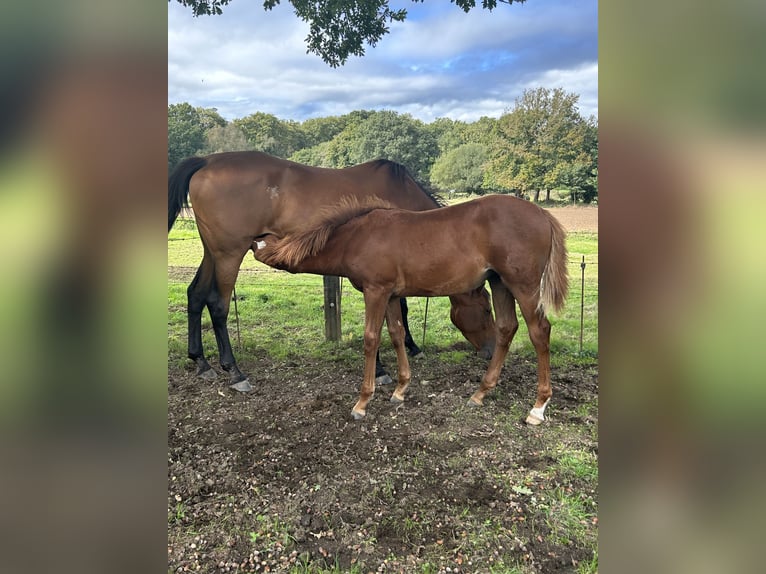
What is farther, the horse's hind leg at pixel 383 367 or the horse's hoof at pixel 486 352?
the horse's hoof at pixel 486 352

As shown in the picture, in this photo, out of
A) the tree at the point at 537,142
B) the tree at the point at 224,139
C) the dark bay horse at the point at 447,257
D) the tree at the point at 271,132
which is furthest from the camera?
the tree at the point at 271,132

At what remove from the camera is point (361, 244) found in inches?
157

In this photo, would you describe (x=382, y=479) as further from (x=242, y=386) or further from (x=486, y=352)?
(x=486, y=352)

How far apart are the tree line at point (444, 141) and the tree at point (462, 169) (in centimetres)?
3

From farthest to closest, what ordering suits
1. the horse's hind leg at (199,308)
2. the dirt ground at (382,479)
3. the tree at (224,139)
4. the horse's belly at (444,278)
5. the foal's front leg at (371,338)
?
the tree at (224,139)
the horse's hind leg at (199,308)
the foal's front leg at (371,338)
the horse's belly at (444,278)
the dirt ground at (382,479)

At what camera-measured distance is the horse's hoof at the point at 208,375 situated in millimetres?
5002

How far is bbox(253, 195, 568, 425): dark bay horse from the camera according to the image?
374 centimetres

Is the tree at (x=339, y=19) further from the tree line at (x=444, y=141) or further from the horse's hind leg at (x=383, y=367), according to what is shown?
the tree line at (x=444, y=141)

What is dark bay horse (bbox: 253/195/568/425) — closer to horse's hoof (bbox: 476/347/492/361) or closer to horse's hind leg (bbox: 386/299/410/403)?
horse's hind leg (bbox: 386/299/410/403)

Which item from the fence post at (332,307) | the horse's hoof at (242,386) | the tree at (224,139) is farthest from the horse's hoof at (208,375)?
the tree at (224,139)

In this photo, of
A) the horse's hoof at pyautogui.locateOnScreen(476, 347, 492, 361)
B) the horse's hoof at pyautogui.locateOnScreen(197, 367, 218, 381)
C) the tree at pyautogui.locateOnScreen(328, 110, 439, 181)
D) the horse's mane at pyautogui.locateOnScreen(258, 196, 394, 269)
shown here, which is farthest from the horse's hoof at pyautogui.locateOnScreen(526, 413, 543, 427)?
the tree at pyautogui.locateOnScreen(328, 110, 439, 181)
